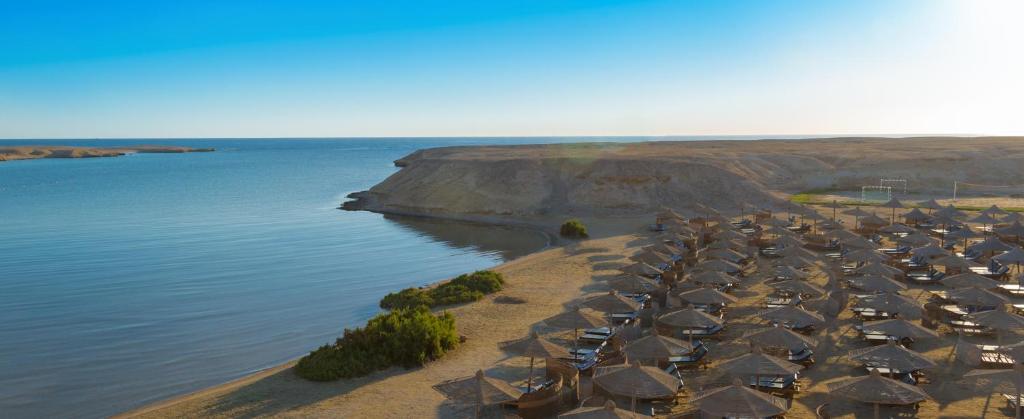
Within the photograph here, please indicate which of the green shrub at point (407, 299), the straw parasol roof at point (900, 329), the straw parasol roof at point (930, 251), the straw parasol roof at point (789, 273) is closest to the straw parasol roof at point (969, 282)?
the straw parasol roof at point (789, 273)

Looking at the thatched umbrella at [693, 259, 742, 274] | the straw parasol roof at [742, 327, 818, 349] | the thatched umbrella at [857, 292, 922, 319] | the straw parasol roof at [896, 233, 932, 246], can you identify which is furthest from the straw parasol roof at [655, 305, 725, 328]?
the straw parasol roof at [896, 233, 932, 246]

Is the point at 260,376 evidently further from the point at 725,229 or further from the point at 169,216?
the point at 169,216

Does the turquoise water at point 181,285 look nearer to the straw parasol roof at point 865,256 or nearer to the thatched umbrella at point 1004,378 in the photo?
the thatched umbrella at point 1004,378

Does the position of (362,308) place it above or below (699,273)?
below

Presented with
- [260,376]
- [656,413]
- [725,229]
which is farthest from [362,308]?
[725,229]

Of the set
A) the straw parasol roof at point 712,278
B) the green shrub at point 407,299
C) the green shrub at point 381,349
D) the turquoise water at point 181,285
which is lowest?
the turquoise water at point 181,285

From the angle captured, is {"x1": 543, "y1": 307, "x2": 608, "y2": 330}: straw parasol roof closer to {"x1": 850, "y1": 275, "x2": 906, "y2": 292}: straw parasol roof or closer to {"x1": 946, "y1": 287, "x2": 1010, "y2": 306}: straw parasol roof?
{"x1": 850, "y1": 275, "x2": 906, "y2": 292}: straw parasol roof
